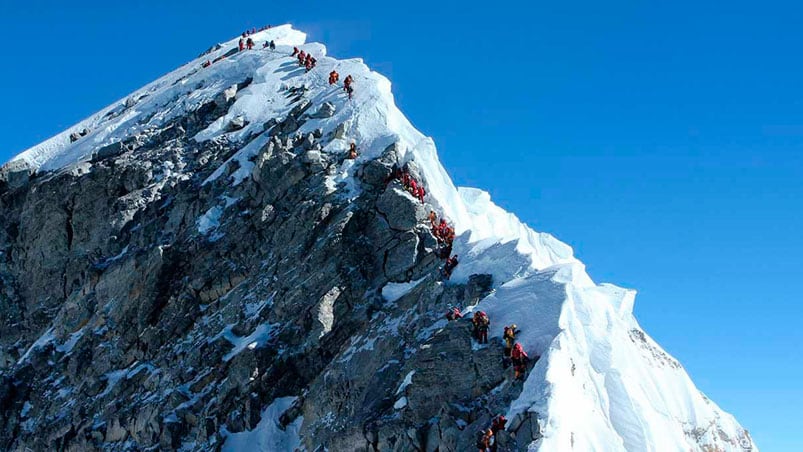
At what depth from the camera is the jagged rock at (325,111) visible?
144ft

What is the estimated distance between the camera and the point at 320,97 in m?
46.8

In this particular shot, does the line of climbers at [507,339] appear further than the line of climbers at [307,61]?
No

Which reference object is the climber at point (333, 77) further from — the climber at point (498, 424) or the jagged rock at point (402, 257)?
the climber at point (498, 424)

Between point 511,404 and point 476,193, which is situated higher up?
point 476,193

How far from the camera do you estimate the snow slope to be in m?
25.4

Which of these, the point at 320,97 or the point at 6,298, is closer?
the point at 6,298

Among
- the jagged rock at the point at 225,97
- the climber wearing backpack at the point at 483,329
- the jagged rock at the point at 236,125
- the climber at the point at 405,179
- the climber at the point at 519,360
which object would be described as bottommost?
the climber at the point at 519,360

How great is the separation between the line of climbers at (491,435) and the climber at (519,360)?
5.69ft

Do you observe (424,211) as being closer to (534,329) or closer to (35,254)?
(534,329)

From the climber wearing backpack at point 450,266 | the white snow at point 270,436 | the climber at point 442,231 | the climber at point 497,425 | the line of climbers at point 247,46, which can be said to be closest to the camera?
the climber at point 497,425

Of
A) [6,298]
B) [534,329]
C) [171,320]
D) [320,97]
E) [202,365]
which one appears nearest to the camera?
[534,329]

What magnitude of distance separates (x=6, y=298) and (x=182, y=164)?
35.9 feet

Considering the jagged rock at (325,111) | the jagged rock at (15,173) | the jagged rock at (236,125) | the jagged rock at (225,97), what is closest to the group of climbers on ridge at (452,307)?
the jagged rock at (325,111)

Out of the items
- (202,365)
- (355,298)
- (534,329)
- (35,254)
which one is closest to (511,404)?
(534,329)
